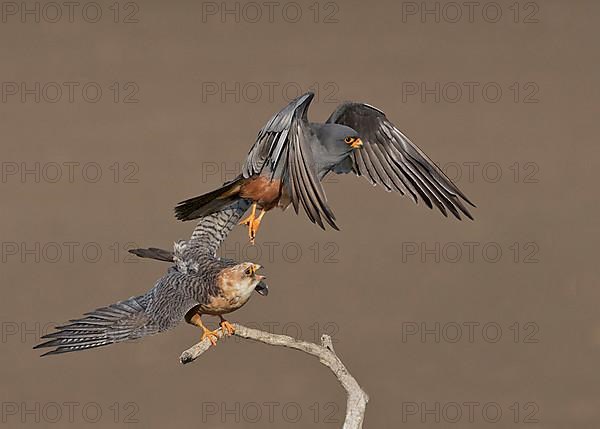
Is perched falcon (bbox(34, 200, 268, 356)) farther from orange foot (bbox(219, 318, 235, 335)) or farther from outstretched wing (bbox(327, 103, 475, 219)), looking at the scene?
outstretched wing (bbox(327, 103, 475, 219))

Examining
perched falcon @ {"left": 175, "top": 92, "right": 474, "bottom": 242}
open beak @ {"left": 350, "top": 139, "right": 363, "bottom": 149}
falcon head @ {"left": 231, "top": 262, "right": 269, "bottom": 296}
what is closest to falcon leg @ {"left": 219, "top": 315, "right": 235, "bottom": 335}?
falcon head @ {"left": 231, "top": 262, "right": 269, "bottom": 296}

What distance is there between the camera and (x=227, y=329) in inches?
151

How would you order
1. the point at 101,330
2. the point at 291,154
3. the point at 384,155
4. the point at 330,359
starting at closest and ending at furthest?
the point at 101,330 < the point at 291,154 < the point at 330,359 < the point at 384,155

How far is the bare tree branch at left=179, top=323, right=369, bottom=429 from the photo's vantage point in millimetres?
3842

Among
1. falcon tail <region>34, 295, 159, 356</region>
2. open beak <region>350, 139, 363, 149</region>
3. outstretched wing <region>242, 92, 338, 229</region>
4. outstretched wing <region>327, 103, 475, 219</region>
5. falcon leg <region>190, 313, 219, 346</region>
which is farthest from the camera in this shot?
outstretched wing <region>327, 103, 475, 219</region>

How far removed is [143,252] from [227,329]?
17.0 inches

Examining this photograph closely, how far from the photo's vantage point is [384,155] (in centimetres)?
425

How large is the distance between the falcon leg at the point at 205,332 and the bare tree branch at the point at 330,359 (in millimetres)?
17

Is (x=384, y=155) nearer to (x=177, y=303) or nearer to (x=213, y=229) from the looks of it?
(x=213, y=229)

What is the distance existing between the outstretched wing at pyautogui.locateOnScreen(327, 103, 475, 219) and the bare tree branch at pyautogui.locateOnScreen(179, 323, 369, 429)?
2.40 ft

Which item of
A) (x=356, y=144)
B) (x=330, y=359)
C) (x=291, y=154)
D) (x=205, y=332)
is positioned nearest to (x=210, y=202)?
(x=291, y=154)

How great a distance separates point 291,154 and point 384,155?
0.64m

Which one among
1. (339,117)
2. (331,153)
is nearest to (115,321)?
(331,153)

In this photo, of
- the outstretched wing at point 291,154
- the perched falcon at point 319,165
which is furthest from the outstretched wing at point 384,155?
the outstretched wing at point 291,154
